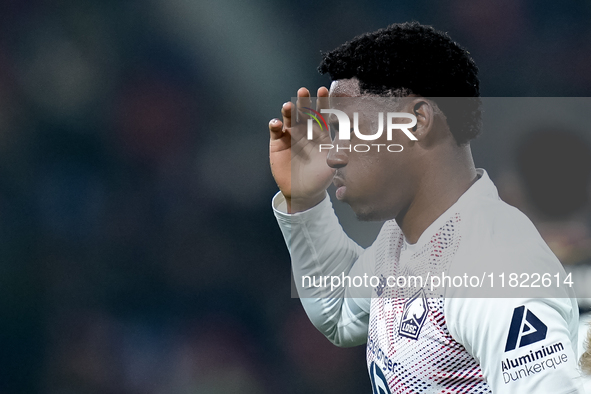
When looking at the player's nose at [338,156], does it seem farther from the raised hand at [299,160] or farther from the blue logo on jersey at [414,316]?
the blue logo on jersey at [414,316]

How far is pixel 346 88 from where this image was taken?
1.27 meters

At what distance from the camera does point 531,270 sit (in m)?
0.96

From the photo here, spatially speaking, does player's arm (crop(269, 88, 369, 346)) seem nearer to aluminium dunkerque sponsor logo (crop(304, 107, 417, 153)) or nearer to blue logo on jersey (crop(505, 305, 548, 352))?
aluminium dunkerque sponsor logo (crop(304, 107, 417, 153))

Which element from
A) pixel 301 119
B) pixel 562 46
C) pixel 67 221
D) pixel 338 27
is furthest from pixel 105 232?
pixel 562 46

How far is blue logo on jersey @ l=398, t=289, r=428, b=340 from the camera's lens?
1.11m

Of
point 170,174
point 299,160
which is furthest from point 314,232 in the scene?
point 170,174

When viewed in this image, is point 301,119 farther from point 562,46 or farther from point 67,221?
point 562,46

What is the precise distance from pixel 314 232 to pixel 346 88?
1.57 ft

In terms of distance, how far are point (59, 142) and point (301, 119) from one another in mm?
2795

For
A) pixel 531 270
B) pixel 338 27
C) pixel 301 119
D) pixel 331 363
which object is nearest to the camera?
pixel 531 270

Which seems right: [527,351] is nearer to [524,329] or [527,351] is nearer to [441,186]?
[524,329]

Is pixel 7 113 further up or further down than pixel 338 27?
further down

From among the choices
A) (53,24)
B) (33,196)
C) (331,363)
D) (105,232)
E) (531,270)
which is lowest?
(331,363)

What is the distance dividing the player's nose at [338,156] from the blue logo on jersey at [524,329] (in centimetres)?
54
